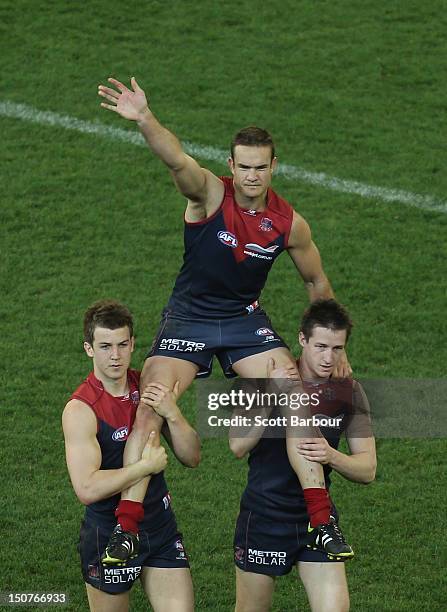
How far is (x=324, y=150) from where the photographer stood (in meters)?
14.0

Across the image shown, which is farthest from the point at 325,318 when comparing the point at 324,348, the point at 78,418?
the point at 78,418

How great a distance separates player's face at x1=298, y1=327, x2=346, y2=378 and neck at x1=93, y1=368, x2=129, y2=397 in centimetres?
98

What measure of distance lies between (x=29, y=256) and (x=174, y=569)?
→ 5.61m

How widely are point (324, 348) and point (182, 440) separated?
0.87 m

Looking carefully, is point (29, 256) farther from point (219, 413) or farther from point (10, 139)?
point (219, 413)

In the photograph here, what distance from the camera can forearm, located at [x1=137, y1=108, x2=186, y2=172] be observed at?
7.41 meters

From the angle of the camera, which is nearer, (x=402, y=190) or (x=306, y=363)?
(x=306, y=363)

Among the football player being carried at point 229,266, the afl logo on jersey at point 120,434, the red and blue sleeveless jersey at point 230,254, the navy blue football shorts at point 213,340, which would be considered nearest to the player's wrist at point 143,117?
the football player being carried at point 229,266

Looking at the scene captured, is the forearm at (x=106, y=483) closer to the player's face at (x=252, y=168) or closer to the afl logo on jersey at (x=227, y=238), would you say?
the afl logo on jersey at (x=227, y=238)

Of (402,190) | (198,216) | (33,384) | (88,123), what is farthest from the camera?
(88,123)

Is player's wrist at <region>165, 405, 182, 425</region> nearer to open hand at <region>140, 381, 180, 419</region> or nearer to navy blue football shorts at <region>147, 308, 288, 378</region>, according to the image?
open hand at <region>140, 381, 180, 419</region>

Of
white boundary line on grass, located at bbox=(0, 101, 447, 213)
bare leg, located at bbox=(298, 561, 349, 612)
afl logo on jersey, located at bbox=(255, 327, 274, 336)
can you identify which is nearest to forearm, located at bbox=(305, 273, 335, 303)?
afl logo on jersey, located at bbox=(255, 327, 274, 336)

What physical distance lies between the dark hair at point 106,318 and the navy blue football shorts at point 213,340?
71 centimetres

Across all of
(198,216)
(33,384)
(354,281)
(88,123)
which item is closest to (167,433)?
(198,216)
